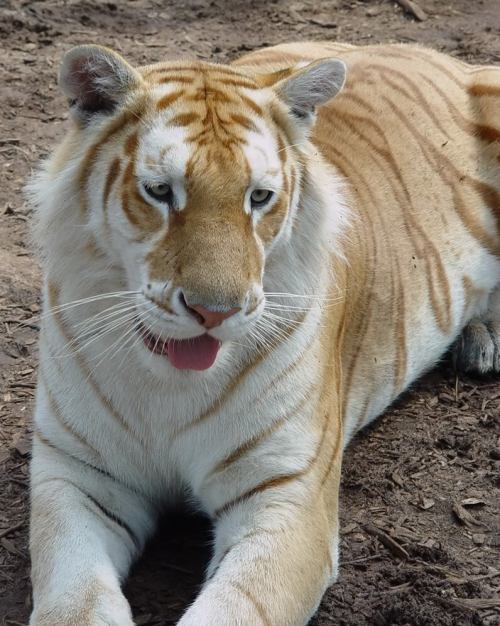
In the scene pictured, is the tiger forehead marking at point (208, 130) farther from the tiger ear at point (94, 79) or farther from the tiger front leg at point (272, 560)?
the tiger front leg at point (272, 560)

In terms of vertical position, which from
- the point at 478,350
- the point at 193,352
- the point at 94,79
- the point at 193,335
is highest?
the point at 94,79

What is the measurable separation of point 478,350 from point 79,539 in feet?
6.08

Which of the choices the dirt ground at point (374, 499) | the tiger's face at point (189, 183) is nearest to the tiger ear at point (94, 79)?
the tiger's face at point (189, 183)

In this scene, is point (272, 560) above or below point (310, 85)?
below

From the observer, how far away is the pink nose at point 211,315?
2473 mm

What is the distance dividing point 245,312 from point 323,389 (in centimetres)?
63

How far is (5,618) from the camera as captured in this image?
290cm

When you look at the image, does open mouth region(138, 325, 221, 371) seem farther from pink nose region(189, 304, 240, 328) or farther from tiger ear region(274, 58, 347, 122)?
tiger ear region(274, 58, 347, 122)

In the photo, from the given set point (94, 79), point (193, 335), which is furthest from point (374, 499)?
point (94, 79)

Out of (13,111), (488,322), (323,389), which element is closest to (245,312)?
(323,389)

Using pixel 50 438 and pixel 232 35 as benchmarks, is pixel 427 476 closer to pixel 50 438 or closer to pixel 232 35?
pixel 50 438

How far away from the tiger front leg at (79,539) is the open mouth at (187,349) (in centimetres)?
51

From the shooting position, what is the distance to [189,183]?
8.36 feet

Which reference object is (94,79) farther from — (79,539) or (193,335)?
(79,539)
